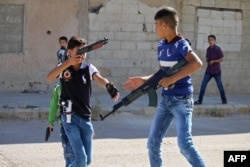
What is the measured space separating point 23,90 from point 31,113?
2.89m

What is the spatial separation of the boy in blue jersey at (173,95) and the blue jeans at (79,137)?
538mm

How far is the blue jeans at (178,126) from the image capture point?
4.54m

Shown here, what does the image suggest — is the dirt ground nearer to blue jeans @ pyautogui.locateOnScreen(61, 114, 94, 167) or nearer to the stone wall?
blue jeans @ pyautogui.locateOnScreen(61, 114, 94, 167)

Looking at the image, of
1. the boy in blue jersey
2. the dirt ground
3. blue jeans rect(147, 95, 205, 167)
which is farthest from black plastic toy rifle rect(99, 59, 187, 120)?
the dirt ground

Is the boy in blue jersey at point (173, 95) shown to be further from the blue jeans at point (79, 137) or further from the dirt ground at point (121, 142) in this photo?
the dirt ground at point (121, 142)

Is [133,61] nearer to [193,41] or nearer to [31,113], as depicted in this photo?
[193,41]

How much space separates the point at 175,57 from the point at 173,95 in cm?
36

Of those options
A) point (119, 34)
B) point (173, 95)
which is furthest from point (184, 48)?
point (119, 34)

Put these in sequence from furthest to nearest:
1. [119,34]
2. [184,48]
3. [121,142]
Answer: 1. [119,34]
2. [121,142]
3. [184,48]

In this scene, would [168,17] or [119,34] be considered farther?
[119,34]

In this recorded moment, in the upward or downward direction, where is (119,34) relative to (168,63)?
upward

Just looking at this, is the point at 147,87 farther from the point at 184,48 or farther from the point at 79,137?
the point at 79,137

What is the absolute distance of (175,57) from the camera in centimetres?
463

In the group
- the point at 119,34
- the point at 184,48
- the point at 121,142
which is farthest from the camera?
the point at 119,34
